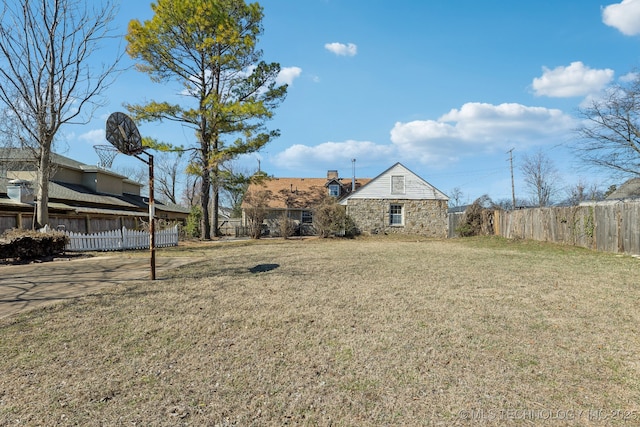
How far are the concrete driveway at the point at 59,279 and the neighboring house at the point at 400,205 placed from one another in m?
16.7

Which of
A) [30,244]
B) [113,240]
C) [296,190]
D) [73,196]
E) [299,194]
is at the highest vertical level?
[296,190]

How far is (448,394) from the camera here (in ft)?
9.16

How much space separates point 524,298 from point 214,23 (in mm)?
20851

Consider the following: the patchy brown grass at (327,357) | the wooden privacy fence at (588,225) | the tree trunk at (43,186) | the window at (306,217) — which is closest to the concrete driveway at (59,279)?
the patchy brown grass at (327,357)

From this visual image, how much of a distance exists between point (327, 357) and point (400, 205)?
2305 cm

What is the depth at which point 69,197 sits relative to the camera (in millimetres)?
19062

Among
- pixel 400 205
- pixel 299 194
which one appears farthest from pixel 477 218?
pixel 299 194

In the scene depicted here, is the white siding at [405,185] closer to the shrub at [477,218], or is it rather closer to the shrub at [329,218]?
the shrub at [329,218]

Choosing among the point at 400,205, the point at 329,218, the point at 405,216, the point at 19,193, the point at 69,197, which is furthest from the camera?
the point at 400,205

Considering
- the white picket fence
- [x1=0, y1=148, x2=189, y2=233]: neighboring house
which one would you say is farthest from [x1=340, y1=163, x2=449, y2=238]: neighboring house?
[x1=0, y1=148, x2=189, y2=233]: neighboring house

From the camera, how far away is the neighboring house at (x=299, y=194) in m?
28.4

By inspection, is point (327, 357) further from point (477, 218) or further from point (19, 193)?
point (477, 218)

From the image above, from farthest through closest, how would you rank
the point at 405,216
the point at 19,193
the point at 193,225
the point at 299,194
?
1. the point at 299,194
2. the point at 405,216
3. the point at 193,225
4. the point at 19,193

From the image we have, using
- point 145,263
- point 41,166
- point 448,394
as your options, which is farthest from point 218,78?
point 448,394
